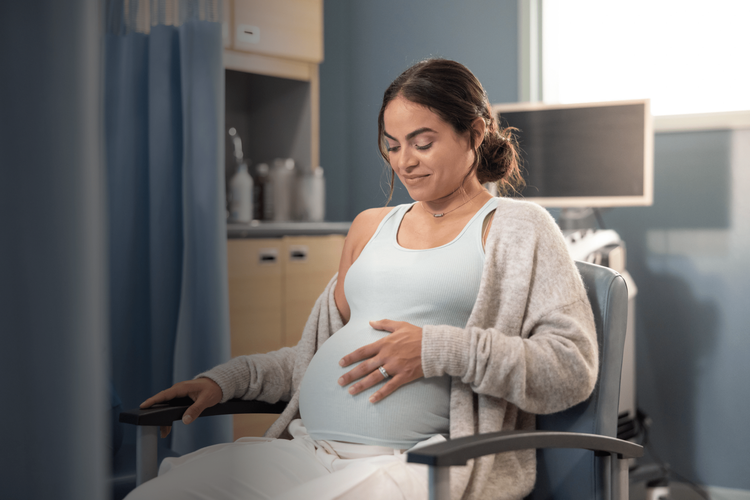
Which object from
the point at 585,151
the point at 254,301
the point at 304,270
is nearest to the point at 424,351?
the point at 254,301

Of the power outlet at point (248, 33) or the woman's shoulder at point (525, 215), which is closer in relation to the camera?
the woman's shoulder at point (525, 215)

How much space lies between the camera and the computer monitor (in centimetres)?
158

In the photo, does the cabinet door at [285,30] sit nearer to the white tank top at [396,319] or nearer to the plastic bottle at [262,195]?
the plastic bottle at [262,195]

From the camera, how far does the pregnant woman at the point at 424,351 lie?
723 millimetres

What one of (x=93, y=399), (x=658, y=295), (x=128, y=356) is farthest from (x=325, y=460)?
(x=658, y=295)

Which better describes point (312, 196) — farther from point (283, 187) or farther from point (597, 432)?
point (597, 432)

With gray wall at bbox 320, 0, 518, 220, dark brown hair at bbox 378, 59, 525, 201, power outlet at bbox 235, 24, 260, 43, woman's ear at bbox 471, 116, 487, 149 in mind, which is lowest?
woman's ear at bbox 471, 116, 487, 149

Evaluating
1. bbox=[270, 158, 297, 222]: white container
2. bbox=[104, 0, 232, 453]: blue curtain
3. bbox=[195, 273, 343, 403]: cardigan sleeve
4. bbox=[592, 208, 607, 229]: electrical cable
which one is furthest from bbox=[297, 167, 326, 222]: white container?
bbox=[104, 0, 232, 453]: blue curtain

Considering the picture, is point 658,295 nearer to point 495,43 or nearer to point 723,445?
point 723,445

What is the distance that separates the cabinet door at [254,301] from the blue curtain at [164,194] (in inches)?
3.2

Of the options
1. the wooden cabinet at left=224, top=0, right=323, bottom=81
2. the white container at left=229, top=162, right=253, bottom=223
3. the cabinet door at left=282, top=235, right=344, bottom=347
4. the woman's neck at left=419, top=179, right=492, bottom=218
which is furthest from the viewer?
the wooden cabinet at left=224, top=0, right=323, bottom=81

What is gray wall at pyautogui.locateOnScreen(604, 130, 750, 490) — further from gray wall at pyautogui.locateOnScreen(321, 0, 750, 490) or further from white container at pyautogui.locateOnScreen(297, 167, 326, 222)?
white container at pyautogui.locateOnScreen(297, 167, 326, 222)

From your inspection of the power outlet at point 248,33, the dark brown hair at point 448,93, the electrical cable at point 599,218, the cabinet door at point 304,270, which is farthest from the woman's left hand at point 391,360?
the electrical cable at point 599,218

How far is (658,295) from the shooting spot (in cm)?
179
